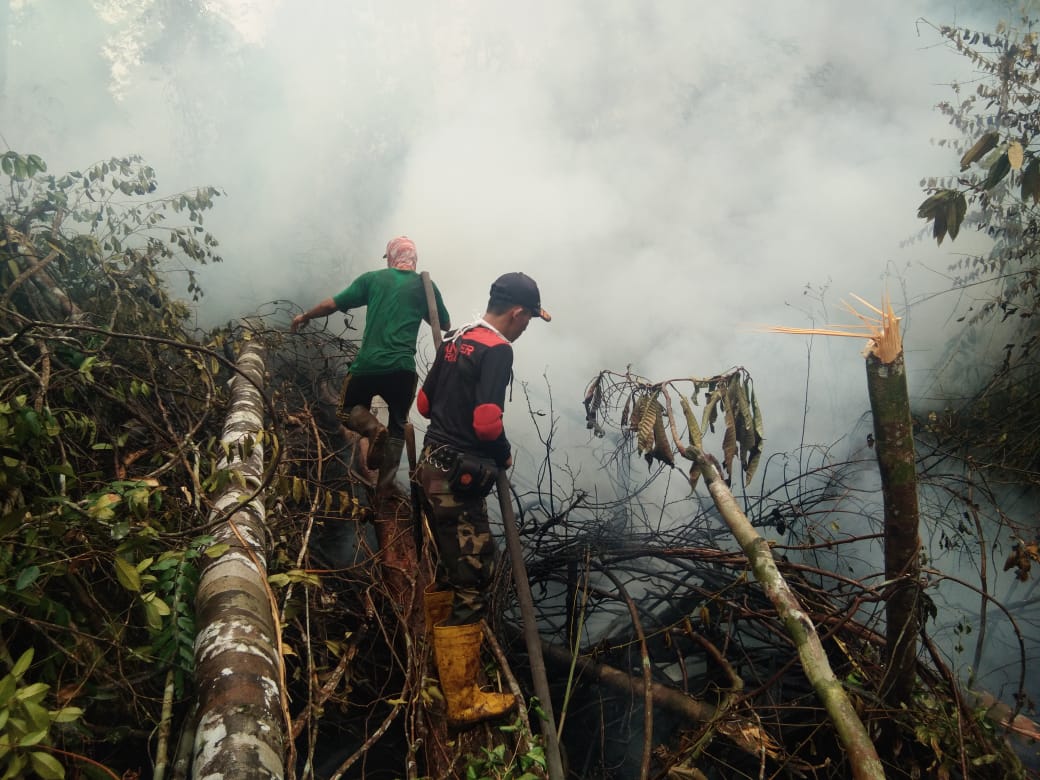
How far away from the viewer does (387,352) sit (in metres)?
3.80

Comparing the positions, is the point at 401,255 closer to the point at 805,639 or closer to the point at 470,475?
the point at 470,475

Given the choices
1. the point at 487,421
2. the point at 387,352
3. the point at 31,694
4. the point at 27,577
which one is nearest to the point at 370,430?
the point at 387,352

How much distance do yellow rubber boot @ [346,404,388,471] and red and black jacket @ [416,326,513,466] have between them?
28.0 inches

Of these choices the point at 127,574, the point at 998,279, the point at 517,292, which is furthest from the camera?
the point at 998,279

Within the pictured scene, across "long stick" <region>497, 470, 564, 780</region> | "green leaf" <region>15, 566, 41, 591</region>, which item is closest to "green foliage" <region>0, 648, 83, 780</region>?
"green leaf" <region>15, 566, 41, 591</region>

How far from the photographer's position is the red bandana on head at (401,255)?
4.04m

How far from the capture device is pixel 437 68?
6.90 metres

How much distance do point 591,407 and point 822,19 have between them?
619 centimetres

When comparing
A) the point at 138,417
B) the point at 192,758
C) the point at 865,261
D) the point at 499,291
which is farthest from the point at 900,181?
the point at 192,758

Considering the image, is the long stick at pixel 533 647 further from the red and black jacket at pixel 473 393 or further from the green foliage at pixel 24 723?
the green foliage at pixel 24 723

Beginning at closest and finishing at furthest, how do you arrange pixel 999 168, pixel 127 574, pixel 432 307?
pixel 127 574 → pixel 999 168 → pixel 432 307

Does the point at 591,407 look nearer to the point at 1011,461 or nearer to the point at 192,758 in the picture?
the point at 192,758

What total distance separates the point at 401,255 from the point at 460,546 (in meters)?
1.97

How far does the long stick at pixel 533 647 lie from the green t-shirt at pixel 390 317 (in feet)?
4.02
